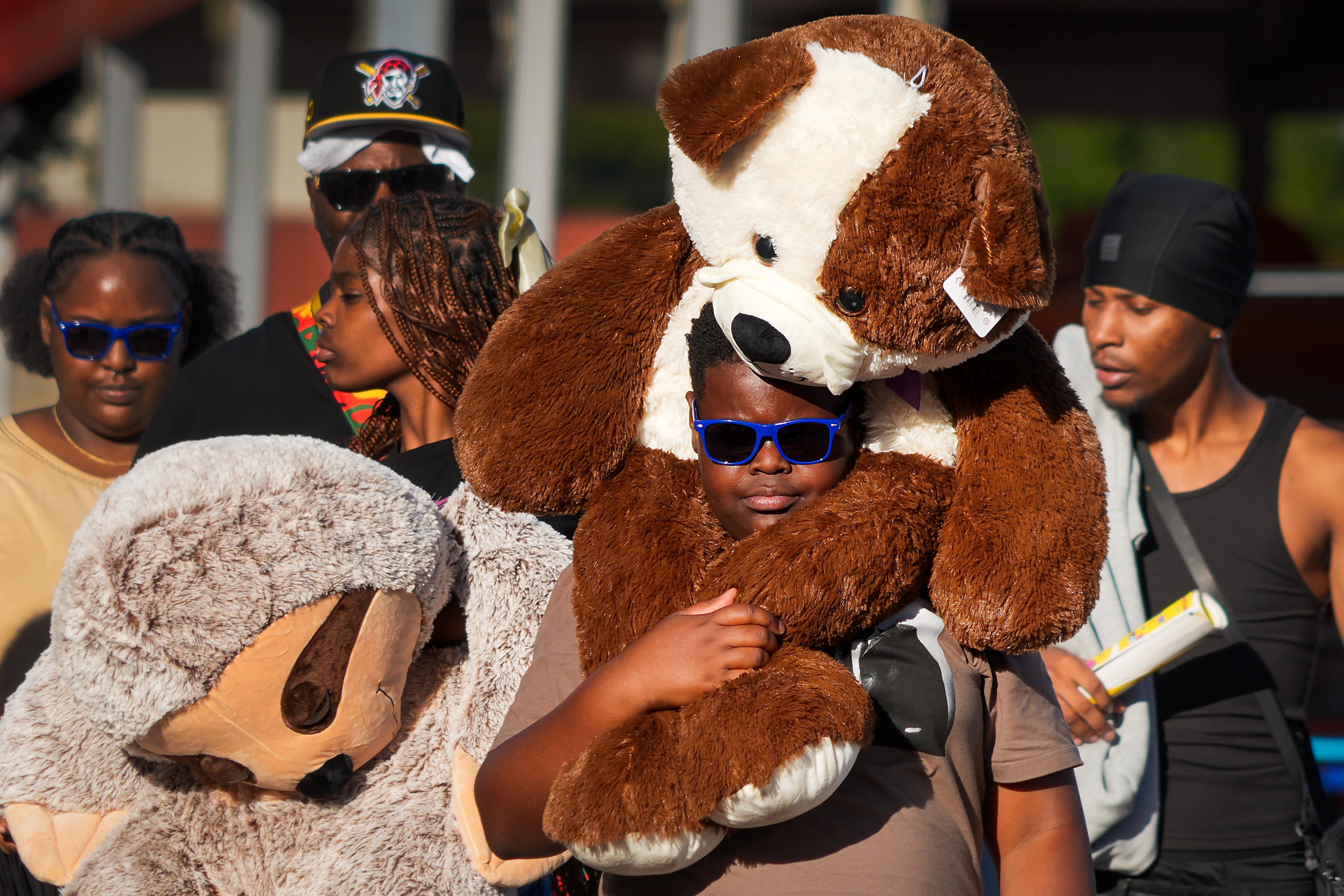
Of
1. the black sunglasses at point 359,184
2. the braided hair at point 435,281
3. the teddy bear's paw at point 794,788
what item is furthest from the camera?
the black sunglasses at point 359,184

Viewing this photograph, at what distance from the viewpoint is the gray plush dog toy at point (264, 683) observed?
168 centimetres

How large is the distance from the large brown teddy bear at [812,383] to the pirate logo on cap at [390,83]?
1821 mm

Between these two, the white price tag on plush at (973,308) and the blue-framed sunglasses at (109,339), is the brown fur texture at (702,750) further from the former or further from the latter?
the blue-framed sunglasses at (109,339)

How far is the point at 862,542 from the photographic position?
1.54 meters

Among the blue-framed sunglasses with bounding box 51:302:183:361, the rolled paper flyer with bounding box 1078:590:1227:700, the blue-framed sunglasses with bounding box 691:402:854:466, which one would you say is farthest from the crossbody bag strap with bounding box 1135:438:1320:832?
the blue-framed sunglasses with bounding box 51:302:183:361

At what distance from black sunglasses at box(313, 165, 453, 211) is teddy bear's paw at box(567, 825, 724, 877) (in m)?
2.26

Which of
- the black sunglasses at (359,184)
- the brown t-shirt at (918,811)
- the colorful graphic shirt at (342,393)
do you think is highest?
the black sunglasses at (359,184)

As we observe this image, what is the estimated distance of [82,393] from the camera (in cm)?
312

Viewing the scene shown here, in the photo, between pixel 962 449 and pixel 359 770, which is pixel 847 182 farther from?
pixel 359 770

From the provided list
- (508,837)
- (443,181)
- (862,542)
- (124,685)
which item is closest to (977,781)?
(862,542)

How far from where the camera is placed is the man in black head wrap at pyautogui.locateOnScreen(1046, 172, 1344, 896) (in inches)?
107

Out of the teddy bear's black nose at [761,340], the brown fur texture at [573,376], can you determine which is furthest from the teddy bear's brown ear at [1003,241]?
the brown fur texture at [573,376]

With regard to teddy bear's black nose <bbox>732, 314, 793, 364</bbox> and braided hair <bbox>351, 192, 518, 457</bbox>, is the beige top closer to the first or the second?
braided hair <bbox>351, 192, 518, 457</bbox>

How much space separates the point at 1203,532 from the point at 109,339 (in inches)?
105
